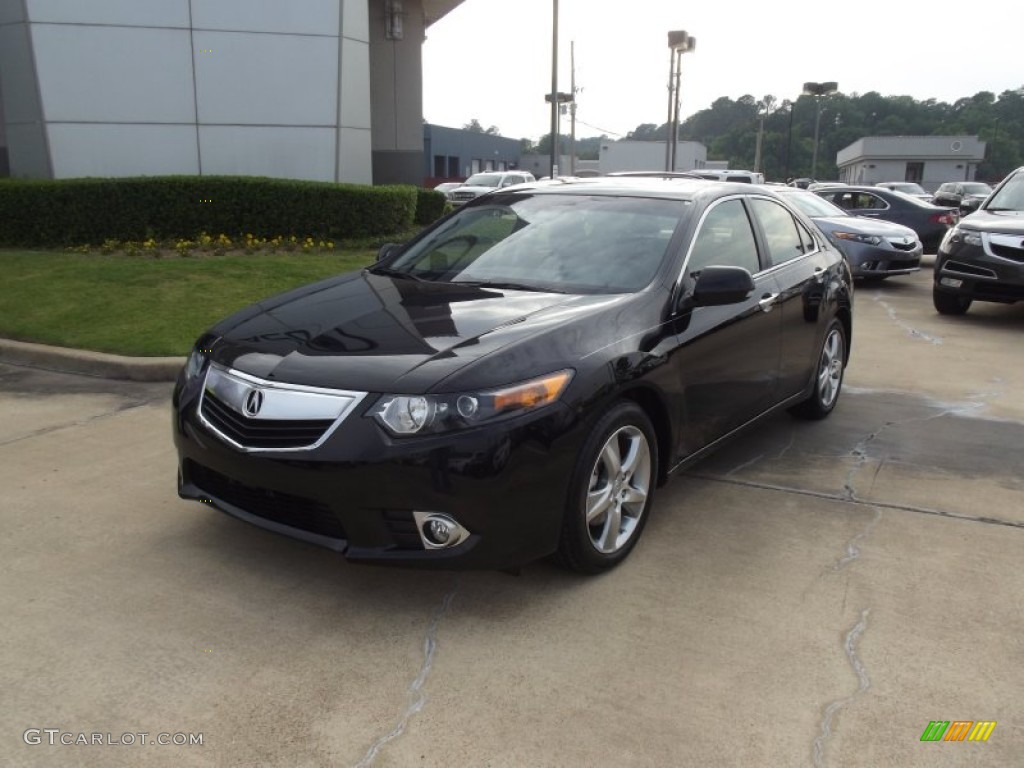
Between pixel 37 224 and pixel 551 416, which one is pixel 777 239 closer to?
pixel 551 416

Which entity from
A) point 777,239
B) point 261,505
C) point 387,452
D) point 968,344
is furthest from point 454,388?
point 968,344

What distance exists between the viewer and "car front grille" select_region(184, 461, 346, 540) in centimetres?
313

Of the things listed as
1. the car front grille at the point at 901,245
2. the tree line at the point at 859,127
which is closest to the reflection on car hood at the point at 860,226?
the car front grille at the point at 901,245

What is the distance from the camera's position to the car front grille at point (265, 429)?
3074 mm

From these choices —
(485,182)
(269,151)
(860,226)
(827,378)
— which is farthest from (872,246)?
(485,182)

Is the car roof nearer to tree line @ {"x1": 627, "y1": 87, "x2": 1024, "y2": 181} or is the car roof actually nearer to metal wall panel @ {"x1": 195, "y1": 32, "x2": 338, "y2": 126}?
metal wall panel @ {"x1": 195, "y1": 32, "x2": 338, "y2": 126}

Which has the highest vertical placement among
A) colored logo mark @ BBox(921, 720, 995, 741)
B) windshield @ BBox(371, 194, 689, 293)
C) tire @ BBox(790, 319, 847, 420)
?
windshield @ BBox(371, 194, 689, 293)

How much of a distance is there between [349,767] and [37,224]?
35.4ft

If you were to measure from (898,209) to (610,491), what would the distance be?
1408 centimetres

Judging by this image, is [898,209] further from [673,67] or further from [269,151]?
[673,67]

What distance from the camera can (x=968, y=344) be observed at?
28.3 feet

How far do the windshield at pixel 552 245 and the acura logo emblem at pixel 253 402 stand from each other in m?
1.29

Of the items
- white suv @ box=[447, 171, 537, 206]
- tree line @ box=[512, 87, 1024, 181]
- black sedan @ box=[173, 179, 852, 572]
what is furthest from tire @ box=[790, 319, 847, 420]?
tree line @ box=[512, 87, 1024, 181]

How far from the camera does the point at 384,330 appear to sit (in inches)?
137
